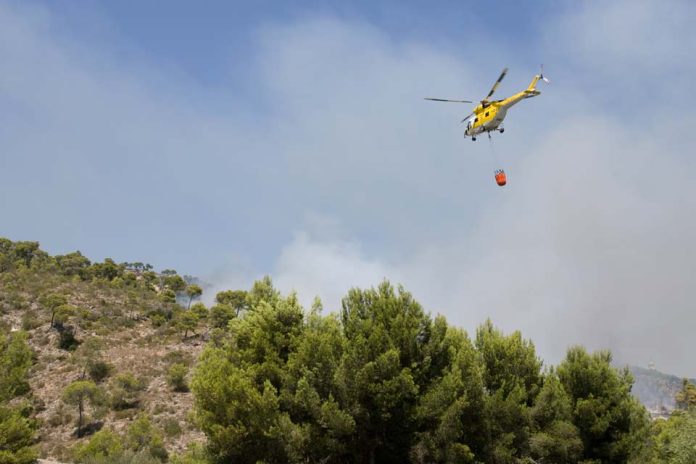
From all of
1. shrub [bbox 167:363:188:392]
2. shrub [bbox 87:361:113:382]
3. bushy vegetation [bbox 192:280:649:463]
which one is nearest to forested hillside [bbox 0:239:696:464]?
bushy vegetation [bbox 192:280:649:463]

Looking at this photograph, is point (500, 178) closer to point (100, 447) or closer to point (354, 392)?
point (354, 392)

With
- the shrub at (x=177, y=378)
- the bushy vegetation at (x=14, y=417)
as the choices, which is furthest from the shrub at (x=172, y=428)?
the bushy vegetation at (x=14, y=417)

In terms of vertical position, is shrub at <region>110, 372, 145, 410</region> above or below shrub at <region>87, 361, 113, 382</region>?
below

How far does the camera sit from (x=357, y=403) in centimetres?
2136

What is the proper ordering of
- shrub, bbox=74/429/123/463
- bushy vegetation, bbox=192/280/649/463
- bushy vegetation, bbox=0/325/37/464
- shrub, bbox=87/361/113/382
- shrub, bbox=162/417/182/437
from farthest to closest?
shrub, bbox=87/361/113/382
shrub, bbox=162/417/182/437
shrub, bbox=74/429/123/463
bushy vegetation, bbox=0/325/37/464
bushy vegetation, bbox=192/280/649/463

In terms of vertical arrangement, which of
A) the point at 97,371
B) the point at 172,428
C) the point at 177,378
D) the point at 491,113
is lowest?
the point at 172,428

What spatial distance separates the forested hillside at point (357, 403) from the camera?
21.5 meters

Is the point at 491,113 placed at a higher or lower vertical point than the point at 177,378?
higher

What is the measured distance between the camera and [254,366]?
77.9ft

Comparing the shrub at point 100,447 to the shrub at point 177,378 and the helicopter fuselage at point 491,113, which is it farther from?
the helicopter fuselage at point 491,113

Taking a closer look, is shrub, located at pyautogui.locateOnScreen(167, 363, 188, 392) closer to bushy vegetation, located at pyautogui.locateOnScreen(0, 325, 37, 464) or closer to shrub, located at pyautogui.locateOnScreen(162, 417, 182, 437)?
shrub, located at pyautogui.locateOnScreen(162, 417, 182, 437)

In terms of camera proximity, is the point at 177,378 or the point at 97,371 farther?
the point at 177,378

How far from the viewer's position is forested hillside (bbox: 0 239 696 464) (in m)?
21.5

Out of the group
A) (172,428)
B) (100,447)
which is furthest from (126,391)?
(100,447)
